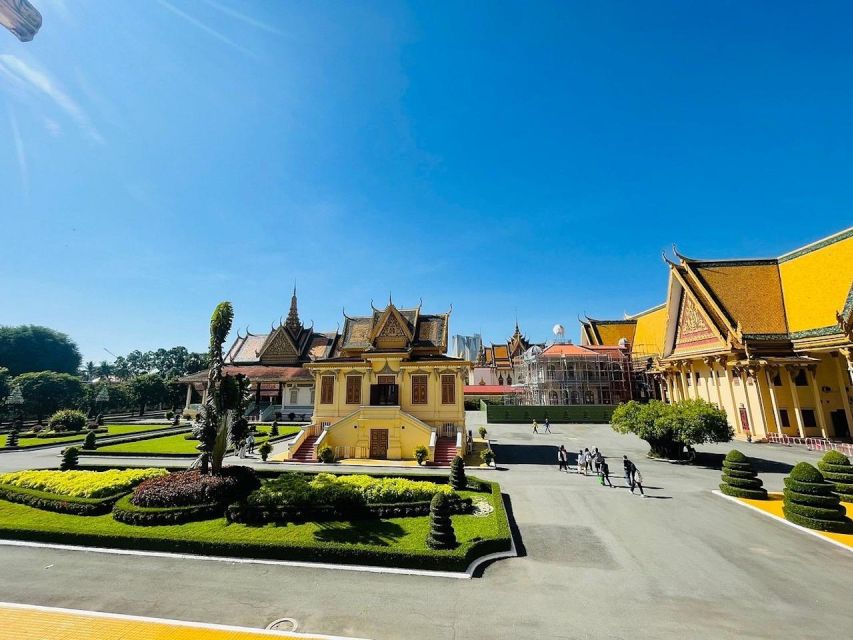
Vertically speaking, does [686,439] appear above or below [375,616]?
above

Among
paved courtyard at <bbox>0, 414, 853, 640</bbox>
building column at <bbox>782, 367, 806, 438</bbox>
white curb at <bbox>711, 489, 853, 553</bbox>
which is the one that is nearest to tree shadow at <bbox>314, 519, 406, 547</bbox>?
paved courtyard at <bbox>0, 414, 853, 640</bbox>

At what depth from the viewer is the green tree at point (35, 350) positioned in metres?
74.5

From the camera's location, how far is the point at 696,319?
3722 cm

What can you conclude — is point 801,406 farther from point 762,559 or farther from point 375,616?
point 375,616

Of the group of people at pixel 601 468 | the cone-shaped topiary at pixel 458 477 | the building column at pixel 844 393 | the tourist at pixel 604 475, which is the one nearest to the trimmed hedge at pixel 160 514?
the cone-shaped topiary at pixel 458 477

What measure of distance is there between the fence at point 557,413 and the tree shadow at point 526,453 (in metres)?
13.6

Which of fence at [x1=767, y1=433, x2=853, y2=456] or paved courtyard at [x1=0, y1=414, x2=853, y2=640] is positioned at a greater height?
fence at [x1=767, y1=433, x2=853, y2=456]

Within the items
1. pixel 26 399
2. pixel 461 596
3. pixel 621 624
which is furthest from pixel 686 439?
pixel 26 399

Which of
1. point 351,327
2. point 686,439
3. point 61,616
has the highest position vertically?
point 351,327

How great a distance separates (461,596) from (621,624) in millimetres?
3340

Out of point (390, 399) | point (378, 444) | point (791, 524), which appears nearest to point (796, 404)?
point (791, 524)

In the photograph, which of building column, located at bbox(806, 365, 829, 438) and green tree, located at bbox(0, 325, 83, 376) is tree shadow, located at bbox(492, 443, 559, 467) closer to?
building column, located at bbox(806, 365, 829, 438)

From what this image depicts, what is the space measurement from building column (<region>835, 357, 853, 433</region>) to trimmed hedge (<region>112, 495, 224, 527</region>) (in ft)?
143

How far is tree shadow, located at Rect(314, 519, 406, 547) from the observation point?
11586 mm
